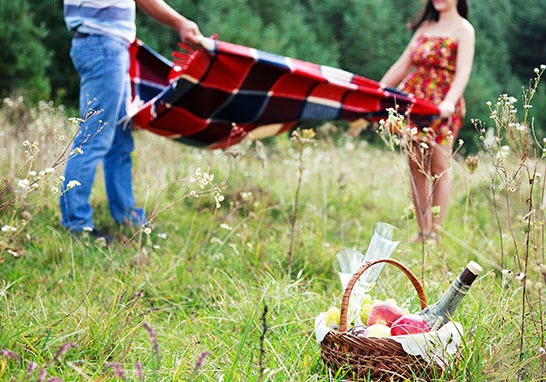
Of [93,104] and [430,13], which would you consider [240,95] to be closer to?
[93,104]

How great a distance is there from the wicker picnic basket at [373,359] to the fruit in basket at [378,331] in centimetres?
6

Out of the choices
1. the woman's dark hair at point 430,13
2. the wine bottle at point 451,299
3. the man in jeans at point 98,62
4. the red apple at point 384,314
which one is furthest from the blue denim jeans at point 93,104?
the woman's dark hair at point 430,13

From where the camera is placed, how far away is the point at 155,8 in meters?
3.35

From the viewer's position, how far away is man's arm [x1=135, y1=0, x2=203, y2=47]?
3.24 metres

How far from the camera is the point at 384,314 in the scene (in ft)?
6.38

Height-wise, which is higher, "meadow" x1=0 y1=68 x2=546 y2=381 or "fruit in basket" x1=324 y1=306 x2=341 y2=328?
"fruit in basket" x1=324 y1=306 x2=341 y2=328

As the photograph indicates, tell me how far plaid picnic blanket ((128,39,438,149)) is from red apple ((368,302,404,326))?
165 centimetres

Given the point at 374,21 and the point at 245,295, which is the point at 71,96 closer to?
the point at 374,21

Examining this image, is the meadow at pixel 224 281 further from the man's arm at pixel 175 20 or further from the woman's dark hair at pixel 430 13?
the woman's dark hair at pixel 430 13

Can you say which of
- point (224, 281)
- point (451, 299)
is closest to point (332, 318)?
point (451, 299)

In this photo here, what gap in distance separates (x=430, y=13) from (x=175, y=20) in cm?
178

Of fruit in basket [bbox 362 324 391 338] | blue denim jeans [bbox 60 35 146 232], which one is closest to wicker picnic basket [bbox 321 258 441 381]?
fruit in basket [bbox 362 324 391 338]

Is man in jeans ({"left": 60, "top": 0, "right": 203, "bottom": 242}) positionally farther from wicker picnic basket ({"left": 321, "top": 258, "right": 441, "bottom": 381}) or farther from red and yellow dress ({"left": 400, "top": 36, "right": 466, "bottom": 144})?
wicker picnic basket ({"left": 321, "top": 258, "right": 441, "bottom": 381})

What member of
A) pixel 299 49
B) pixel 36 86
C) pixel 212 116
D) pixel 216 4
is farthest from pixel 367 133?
pixel 212 116
